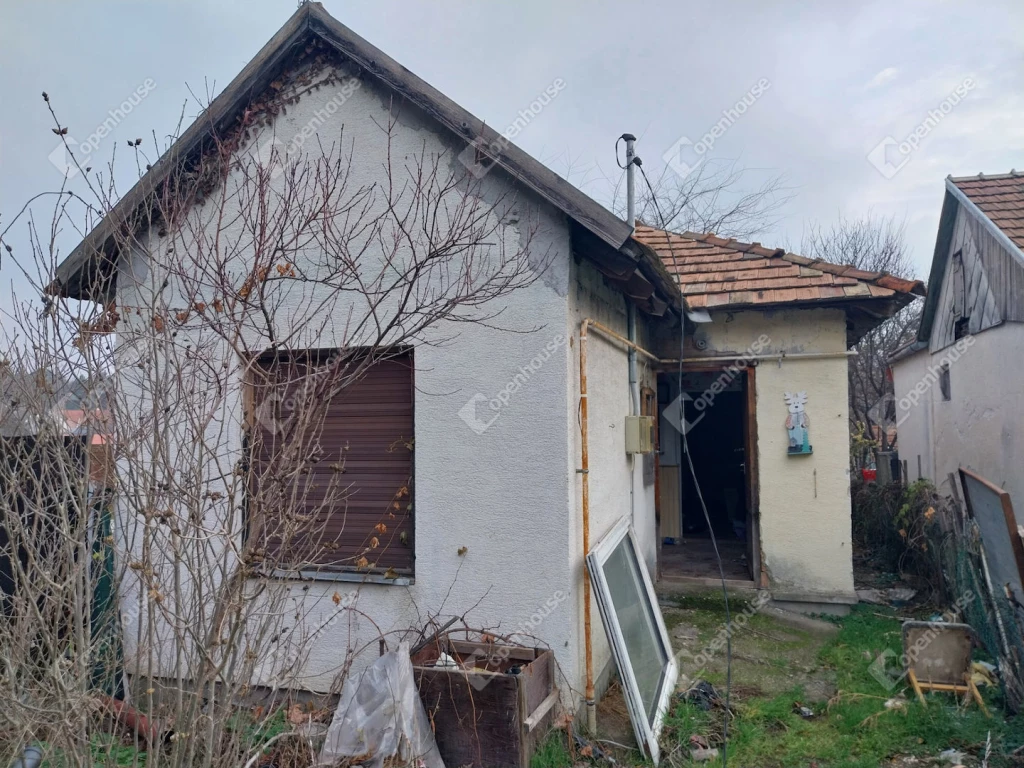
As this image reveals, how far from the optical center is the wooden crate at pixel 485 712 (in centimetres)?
402

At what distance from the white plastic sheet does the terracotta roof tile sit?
28.2 feet

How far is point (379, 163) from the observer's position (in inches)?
204

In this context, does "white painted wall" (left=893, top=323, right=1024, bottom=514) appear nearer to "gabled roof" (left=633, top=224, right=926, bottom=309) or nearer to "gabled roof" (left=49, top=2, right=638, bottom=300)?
"gabled roof" (left=633, top=224, right=926, bottom=309)

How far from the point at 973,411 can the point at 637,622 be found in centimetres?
783

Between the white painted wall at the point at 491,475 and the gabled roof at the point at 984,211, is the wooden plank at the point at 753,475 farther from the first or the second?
the gabled roof at the point at 984,211

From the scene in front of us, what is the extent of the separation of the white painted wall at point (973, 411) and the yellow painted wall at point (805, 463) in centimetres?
287

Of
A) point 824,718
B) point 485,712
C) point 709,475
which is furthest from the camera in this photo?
point 709,475

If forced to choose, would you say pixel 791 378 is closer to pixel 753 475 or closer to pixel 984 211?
pixel 753 475
